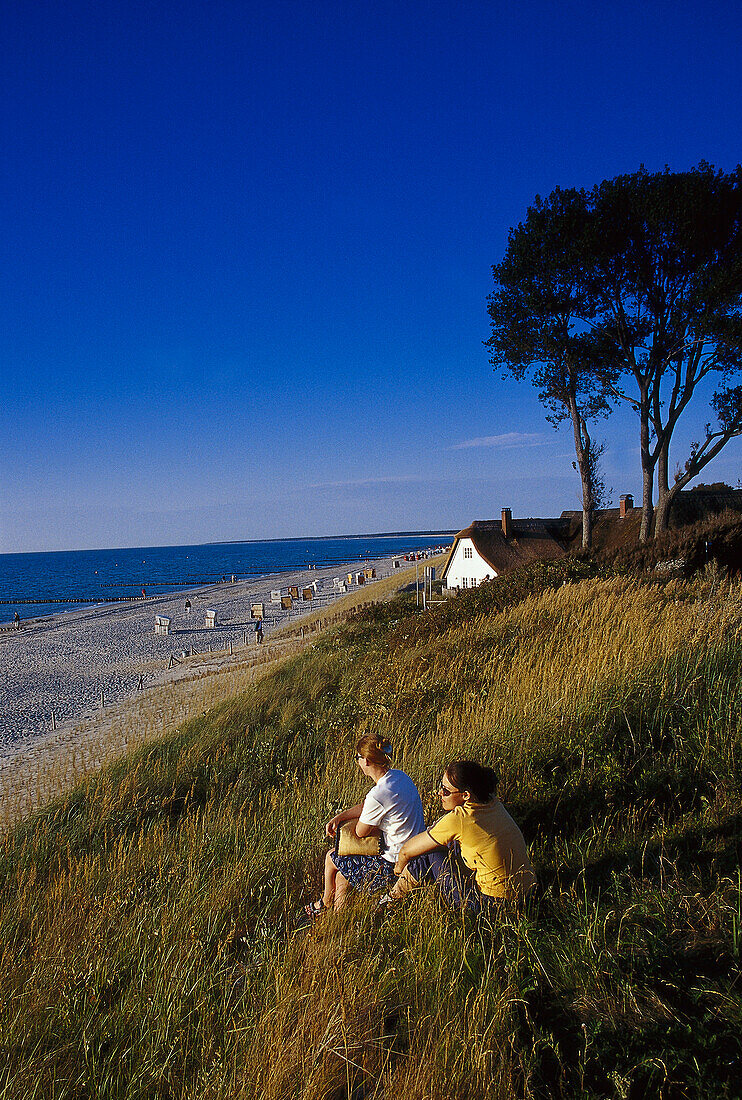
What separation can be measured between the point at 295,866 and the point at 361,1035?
1739mm

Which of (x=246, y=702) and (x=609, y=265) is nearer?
(x=246, y=702)

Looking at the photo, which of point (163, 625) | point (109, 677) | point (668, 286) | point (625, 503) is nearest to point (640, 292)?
point (668, 286)

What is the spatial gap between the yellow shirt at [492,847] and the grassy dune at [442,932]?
0.15 metres

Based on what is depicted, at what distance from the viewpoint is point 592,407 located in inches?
671

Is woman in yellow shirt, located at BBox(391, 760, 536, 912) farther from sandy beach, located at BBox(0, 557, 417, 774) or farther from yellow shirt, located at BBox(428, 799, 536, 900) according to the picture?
sandy beach, located at BBox(0, 557, 417, 774)

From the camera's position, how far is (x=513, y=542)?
24234mm

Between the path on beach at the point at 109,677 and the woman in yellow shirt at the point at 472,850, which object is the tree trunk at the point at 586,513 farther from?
the woman in yellow shirt at the point at 472,850

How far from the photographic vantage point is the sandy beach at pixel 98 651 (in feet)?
55.7

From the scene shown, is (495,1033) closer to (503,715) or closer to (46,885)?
(503,715)

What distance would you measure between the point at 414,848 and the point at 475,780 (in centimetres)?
53

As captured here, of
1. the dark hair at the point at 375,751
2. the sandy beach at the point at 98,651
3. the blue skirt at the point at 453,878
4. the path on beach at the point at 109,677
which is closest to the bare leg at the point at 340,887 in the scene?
the blue skirt at the point at 453,878

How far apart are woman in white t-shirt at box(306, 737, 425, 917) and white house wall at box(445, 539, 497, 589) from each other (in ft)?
65.0

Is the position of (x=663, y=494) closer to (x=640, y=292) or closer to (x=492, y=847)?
(x=640, y=292)

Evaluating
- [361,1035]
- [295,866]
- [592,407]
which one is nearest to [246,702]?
[295,866]
